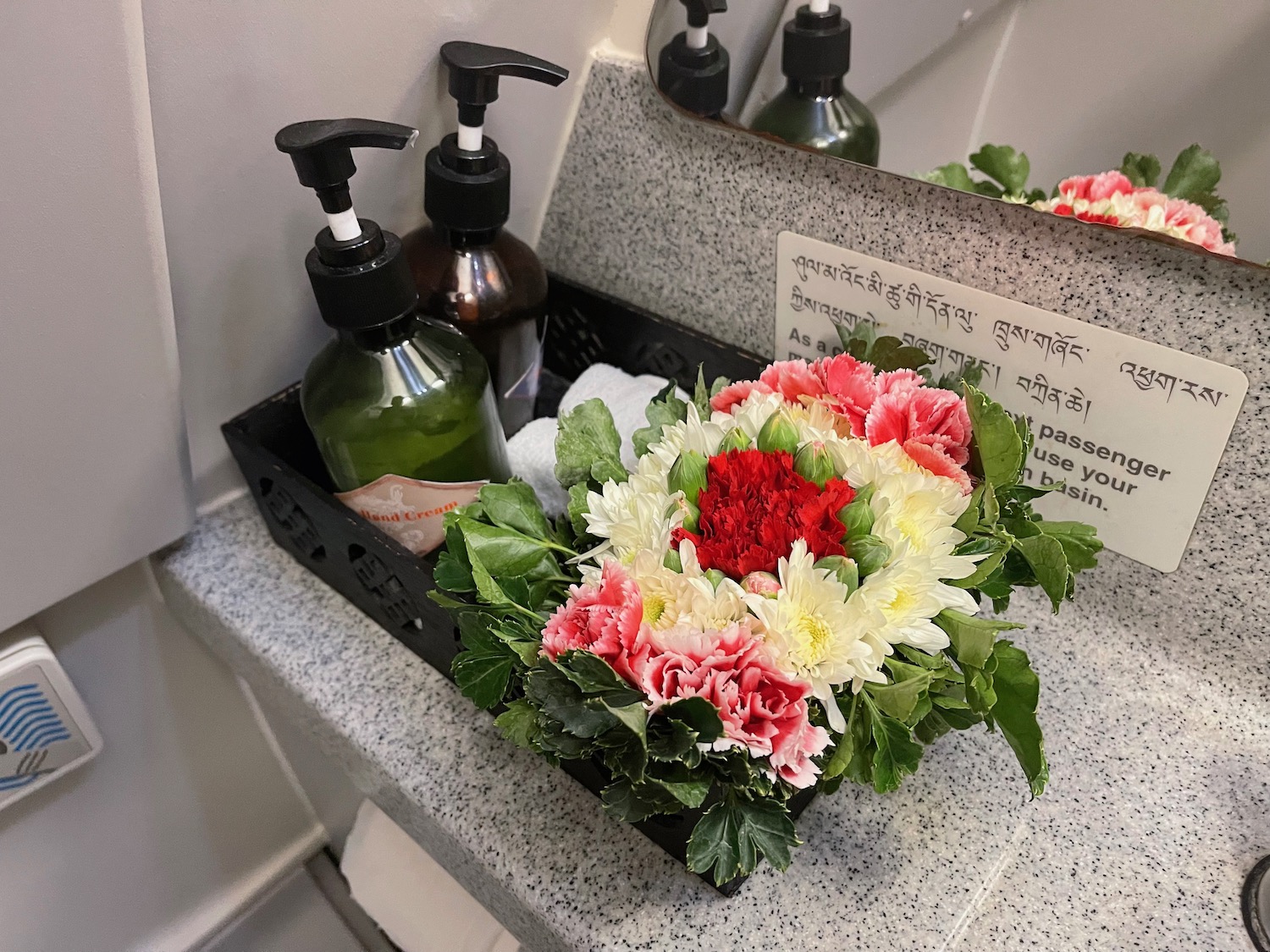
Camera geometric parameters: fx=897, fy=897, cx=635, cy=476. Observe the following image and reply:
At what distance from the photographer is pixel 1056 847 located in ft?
1.39

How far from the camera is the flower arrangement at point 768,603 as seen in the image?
0.31 m

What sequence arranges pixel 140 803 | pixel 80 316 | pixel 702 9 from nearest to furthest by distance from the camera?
pixel 80 316, pixel 702 9, pixel 140 803

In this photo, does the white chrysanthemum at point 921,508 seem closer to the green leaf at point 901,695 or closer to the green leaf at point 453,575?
the green leaf at point 901,695

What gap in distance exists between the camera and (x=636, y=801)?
13.0 inches

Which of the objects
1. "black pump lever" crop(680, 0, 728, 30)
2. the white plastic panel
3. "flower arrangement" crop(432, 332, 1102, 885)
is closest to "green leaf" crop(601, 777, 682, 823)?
"flower arrangement" crop(432, 332, 1102, 885)

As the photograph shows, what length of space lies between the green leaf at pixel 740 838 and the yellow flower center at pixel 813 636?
61 millimetres

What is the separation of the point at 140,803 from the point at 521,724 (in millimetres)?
475

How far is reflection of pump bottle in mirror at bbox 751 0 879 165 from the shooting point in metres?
0.48

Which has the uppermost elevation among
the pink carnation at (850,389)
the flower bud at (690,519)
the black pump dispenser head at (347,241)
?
the black pump dispenser head at (347,241)

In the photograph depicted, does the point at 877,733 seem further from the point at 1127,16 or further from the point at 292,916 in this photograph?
the point at 292,916

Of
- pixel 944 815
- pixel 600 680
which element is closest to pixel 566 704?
pixel 600 680

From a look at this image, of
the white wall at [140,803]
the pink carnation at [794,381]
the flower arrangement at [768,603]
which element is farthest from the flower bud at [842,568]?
the white wall at [140,803]

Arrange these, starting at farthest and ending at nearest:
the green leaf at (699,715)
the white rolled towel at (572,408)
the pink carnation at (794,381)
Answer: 1. the white rolled towel at (572,408)
2. the pink carnation at (794,381)
3. the green leaf at (699,715)

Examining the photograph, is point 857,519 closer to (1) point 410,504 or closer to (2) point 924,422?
(2) point 924,422
